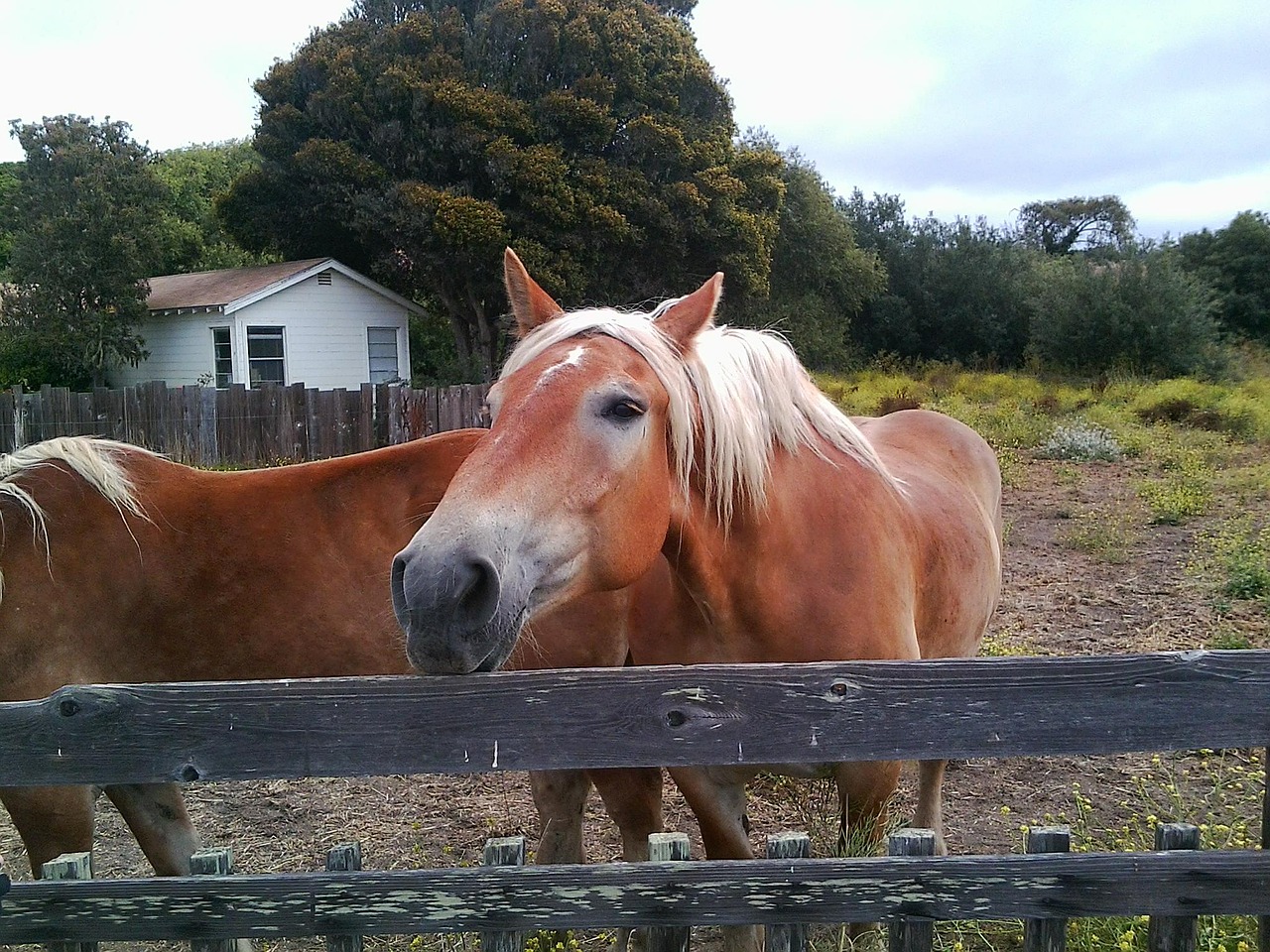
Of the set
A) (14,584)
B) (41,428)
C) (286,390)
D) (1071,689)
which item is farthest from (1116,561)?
(41,428)

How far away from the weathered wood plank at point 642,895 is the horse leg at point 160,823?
3.98ft

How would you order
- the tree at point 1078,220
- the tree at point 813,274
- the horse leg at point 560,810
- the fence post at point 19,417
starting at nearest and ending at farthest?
1. the horse leg at point 560,810
2. the fence post at point 19,417
3. the tree at point 813,274
4. the tree at point 1078,220

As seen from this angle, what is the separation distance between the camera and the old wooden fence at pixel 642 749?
1.66m

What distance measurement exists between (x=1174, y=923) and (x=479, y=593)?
1.60 m

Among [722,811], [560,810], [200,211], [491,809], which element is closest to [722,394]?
[722,811]

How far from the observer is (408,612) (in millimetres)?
1567

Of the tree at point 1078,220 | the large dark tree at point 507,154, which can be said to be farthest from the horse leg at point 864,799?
the tree at point 1078,220

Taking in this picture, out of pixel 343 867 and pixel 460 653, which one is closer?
pixel 460 653

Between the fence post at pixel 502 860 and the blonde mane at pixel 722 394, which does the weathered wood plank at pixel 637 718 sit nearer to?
the fence post at pixel 502 860

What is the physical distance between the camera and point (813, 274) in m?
28.8

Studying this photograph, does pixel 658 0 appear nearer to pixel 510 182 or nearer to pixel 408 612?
pixel 510 182

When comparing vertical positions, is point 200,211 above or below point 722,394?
above

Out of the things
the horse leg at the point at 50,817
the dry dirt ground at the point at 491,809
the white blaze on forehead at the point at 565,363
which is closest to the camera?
the white blaze on forehead at the point at 565,363

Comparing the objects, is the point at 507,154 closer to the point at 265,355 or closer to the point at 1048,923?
the point at 265,355
